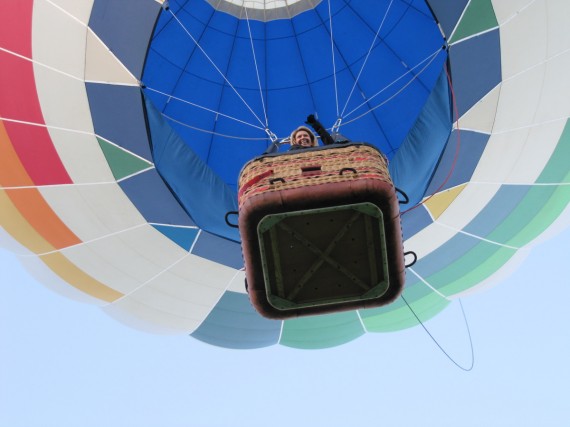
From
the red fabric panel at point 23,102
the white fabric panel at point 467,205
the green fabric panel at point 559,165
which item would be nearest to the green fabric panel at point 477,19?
the green fabric panel at point 559,165

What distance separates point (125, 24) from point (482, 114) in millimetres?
2013

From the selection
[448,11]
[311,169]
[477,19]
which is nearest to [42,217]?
[311,169]

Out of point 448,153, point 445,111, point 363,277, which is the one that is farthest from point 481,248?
point 363,277

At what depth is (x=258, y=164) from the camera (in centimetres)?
324

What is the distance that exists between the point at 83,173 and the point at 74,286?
947 millimetres

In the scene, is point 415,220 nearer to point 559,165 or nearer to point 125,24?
point 559,165

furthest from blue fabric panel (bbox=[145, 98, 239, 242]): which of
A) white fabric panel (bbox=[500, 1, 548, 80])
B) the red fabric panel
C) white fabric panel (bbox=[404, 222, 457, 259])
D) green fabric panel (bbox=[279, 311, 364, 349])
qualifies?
white fabric panel (bbox=[500, 1, 548, 80])

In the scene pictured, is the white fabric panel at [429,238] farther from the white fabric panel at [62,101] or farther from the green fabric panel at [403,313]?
the white fabric panel at [62,101]

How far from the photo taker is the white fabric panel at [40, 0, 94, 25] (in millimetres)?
3979

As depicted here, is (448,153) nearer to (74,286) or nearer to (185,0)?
(185,0)

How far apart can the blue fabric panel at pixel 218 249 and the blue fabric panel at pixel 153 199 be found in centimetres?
18

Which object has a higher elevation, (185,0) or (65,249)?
(185,0)

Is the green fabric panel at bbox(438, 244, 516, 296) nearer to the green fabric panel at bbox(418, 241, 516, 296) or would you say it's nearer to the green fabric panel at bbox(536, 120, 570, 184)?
the green fabric panel at bbox(418, 241, 516, 296)

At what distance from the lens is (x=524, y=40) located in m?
4.15
